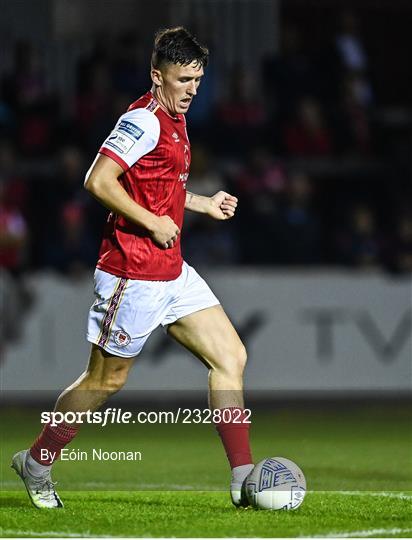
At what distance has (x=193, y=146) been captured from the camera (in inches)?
577

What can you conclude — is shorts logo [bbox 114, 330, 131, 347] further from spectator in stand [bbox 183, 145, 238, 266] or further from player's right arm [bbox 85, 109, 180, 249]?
spectator in stand [bbox 183, 145, 238, 266]

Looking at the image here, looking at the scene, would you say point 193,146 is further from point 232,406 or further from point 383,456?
point 232,406

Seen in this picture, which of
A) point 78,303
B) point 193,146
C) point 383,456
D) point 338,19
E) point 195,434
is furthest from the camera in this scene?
point 338,19

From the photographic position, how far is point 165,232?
21.3ft

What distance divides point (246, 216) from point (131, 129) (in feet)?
26.5

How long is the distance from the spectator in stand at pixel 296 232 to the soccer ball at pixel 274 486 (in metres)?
7.72

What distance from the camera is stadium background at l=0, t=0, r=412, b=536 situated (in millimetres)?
13430

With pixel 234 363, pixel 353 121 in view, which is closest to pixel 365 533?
pixel 234 363

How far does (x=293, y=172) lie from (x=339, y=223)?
79cm

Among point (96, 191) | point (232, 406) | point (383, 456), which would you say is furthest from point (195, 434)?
point (96, 191)

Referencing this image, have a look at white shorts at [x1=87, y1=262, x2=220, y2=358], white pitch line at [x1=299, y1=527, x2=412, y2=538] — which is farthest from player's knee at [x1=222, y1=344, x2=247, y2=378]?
white pitch line at [x1=299, y1=527, x2=412, y2=538]

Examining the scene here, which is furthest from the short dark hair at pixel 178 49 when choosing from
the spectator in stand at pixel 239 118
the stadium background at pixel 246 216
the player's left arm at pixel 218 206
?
the spectator in stand at pixel 239 118

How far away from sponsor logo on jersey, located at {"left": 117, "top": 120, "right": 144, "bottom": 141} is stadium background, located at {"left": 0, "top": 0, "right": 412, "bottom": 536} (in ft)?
14.7

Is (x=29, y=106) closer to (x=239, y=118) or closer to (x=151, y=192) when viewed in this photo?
(x=239, y=118)
